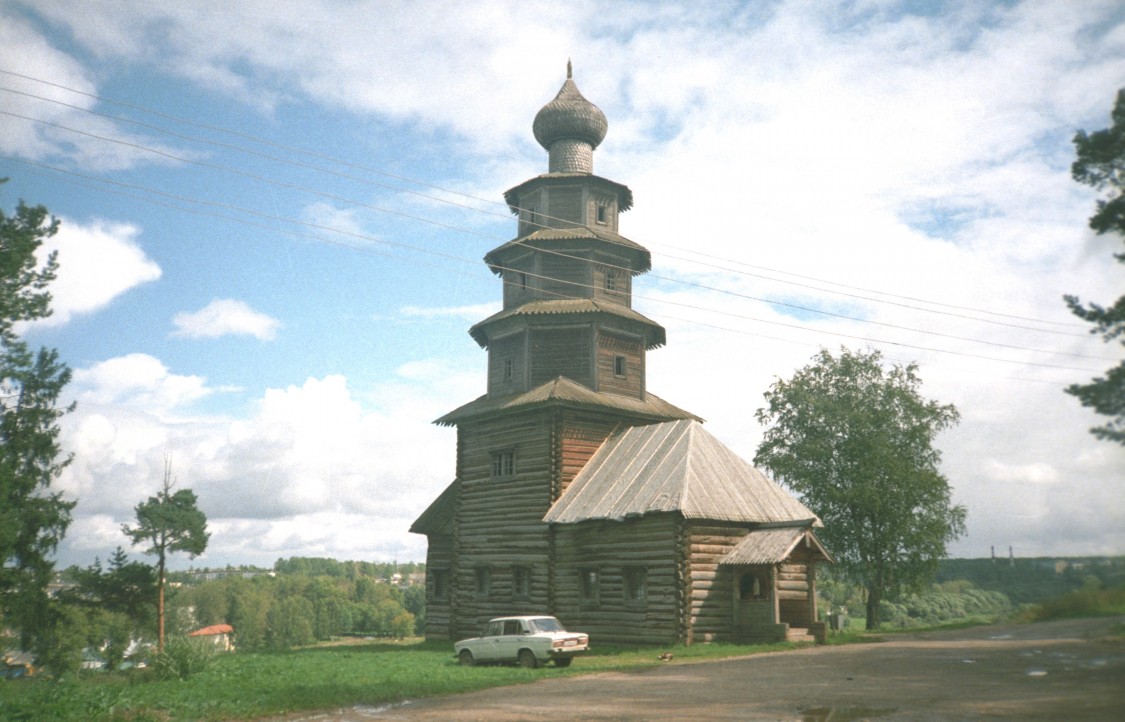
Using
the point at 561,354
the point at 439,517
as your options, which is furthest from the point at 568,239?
the point at 439,517

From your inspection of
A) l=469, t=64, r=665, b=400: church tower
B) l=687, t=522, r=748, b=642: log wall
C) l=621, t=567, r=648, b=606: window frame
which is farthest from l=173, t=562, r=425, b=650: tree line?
l=687, t=522, r=748, b=642: log wall

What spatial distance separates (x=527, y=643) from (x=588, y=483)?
9233 millimetres

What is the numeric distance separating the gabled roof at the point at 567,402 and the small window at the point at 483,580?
642 centimetres

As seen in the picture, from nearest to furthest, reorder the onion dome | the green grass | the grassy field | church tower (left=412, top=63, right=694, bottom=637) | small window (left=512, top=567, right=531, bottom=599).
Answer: the grassy field → the green grass → small window (left=512, top=567, right=531, bottom=599) → church tower (left=412, top=63, right=694, bottom=637) → the onion dome

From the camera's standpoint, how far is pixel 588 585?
2945cm

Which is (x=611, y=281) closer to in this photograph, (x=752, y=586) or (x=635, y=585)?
(x=635, y=585)

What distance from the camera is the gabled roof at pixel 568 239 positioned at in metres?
34.5

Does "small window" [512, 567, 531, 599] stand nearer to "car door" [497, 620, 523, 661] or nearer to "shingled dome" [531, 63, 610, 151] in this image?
"car door" [497, 620, 523, 661]

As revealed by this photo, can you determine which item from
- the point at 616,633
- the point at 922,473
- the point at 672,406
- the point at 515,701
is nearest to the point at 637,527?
the point at 616,633

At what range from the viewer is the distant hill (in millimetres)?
7695

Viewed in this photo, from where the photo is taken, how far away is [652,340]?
36.6 meters

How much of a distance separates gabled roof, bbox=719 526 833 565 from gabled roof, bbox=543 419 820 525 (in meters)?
0.52

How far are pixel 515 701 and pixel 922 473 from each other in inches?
1149

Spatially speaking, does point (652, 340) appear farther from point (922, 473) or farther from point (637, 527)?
point (922, 473)
